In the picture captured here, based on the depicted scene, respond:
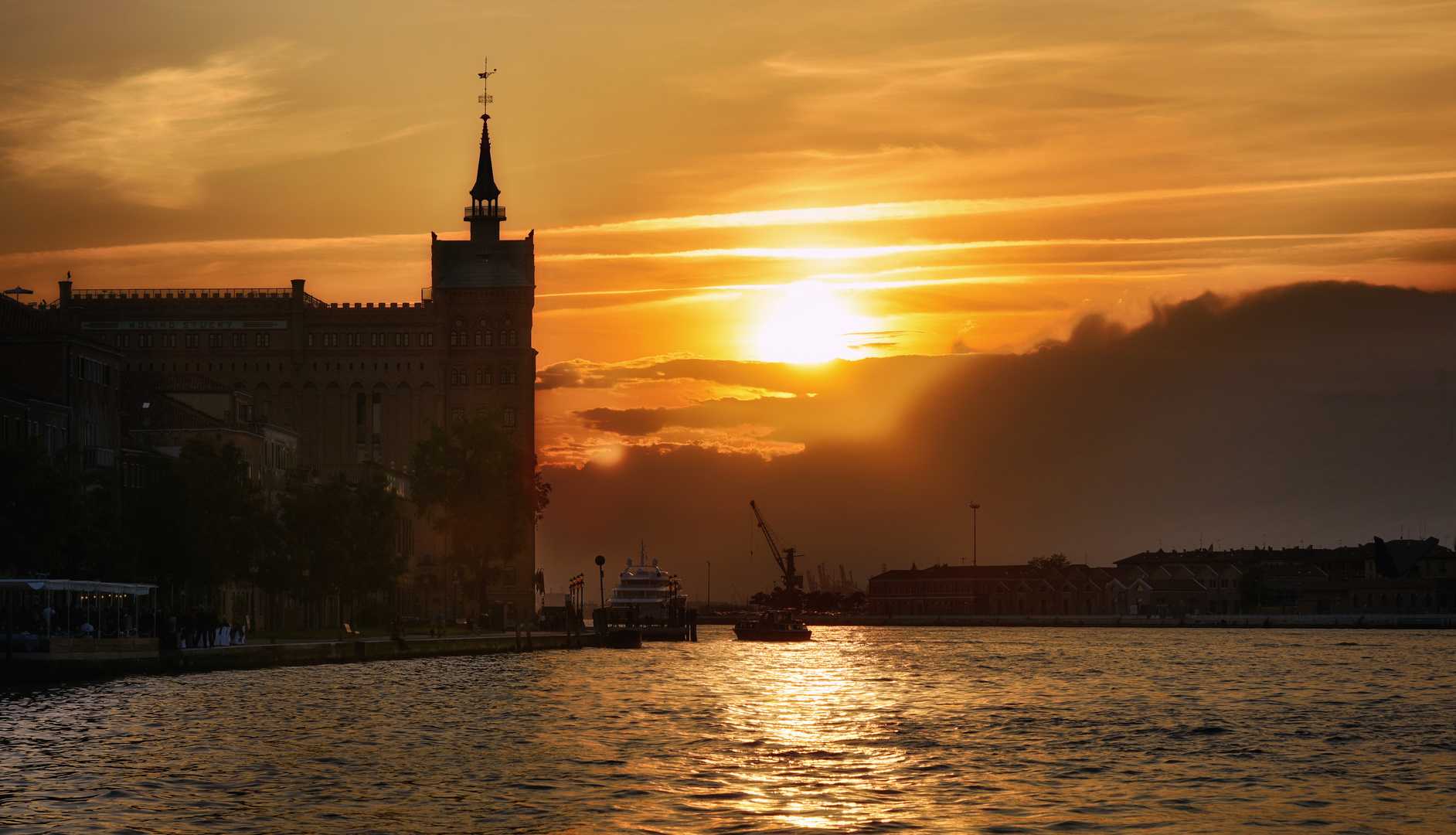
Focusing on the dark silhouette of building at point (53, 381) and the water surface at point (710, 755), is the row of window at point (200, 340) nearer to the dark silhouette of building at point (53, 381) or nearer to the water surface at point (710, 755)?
the dark silhouette of building at point (53, 381)

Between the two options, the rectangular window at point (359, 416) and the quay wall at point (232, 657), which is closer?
the quay wall at point (232, 657)

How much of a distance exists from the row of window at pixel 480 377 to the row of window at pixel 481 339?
9.50 ft

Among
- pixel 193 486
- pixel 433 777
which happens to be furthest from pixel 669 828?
pixel 193 486

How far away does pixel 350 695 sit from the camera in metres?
66.2

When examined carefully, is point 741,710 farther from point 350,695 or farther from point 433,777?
point 433,777

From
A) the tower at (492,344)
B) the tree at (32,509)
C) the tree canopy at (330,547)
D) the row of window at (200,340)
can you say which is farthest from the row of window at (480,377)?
the tree at (32,509)

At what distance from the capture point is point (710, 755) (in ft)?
154

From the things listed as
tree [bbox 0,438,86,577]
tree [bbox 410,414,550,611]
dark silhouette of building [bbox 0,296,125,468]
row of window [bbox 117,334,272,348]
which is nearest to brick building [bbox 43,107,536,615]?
row of window [bbox 117,334,272,348]

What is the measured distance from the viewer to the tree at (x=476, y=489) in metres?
135

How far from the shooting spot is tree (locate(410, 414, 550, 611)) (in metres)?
135

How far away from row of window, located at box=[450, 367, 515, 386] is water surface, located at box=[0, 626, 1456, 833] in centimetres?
10278

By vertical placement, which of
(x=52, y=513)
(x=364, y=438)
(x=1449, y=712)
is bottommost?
(x=1449, y=712)

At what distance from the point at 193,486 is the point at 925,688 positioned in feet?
131

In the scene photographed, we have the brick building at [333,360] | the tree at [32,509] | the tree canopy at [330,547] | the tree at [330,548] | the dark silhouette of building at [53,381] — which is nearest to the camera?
the tree at [32,509]
